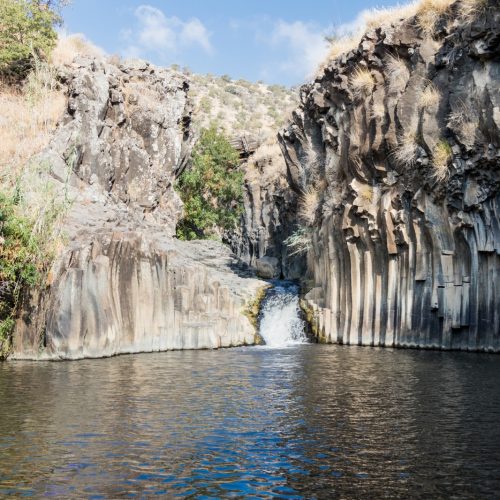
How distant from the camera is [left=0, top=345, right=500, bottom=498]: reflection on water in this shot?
11156 millimetres

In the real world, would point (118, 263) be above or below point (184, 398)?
above

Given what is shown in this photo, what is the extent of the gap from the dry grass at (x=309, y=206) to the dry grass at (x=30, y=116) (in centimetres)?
1509

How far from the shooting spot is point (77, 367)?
24.6 meters

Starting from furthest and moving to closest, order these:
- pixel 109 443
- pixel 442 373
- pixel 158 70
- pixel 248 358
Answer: pixel 158 70
pixel 248 358
pixel 442 373
pixel 109 443

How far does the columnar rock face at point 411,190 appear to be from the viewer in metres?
28.0

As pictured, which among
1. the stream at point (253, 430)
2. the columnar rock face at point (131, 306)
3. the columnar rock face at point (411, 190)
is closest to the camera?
the stream at point (253, 430)

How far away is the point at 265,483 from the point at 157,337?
20.1 metres

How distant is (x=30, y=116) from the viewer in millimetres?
39156

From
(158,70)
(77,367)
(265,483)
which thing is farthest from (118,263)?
(158,70)

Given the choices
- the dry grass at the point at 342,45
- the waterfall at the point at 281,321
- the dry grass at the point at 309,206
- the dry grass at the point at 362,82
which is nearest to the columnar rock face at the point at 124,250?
the waterfall at the point at 281,321

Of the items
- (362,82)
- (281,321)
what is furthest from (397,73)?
(281,321)

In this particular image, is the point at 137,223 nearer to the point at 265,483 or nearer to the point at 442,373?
the point at 442,373

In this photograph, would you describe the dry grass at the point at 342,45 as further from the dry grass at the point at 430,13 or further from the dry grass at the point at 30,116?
the dry grass at the point at 30,116

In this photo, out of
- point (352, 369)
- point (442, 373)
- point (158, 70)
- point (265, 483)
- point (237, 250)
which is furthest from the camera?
point (237, 250)
